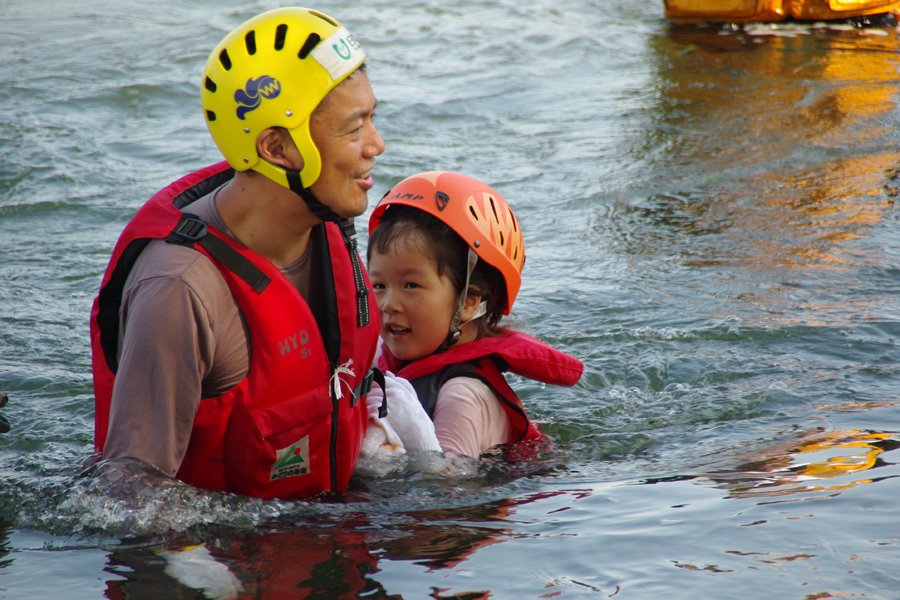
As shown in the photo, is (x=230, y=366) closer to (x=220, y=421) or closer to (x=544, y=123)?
(x=220, y=421)

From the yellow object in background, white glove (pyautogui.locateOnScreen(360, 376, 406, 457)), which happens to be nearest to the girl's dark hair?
white glove (pyautogui.locateOnScreen(360, 376, 406, 457))

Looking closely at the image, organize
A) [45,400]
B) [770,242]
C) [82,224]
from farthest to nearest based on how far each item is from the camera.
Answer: [82,224]
[770,242]
[45,400]

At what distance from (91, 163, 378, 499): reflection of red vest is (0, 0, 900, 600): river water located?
14 cm

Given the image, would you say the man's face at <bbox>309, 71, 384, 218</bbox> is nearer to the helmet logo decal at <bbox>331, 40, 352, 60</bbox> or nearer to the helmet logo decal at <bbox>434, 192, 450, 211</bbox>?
the helmet logo decal at <bbox>331, 40, 352, 60</bbox>

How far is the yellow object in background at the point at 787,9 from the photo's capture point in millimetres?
15336

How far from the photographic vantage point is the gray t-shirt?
8.39 ft

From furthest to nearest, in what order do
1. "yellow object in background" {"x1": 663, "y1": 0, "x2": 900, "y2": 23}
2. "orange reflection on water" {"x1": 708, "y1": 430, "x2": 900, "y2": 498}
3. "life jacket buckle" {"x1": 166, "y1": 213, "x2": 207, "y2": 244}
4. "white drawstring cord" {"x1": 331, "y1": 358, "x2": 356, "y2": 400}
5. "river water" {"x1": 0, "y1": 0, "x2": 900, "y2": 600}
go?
"yellow object in background" {"x1": 663, "y1": 0, "x2": 900, "y2": 23}
"orange reflection on water" {"x1": 708, "y1": 430, "x2": 900, "y2": 498}
"white drawstring cord" {"x1": 331, "y1": 358, "x2": 356, "y2": 400}
"river water" {"x1": 0, "y1": 0, "x2": 900, "y2": 600}
"life jacket buckle" {"x1": 166, "y1": 213, "x2": 207, "y2": 244}

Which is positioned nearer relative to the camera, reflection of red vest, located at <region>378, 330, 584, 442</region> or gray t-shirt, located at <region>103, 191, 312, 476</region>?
gray t-shirt, located at <region>103, 191, 312, 476</region>

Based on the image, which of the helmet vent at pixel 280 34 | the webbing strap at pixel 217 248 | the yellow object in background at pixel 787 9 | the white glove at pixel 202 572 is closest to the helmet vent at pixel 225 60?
the helmet vent at pixel 280 34

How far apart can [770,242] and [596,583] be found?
5.40 meters

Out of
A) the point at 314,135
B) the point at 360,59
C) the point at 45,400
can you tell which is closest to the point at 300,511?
the point at 314,135

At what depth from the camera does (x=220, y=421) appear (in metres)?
2.91

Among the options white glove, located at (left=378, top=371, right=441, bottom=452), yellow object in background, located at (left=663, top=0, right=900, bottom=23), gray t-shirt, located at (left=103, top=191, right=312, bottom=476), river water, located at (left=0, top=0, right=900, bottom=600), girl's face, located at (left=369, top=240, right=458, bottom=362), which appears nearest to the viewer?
gray t-shirt, located at (left=103, top=191, right=312, bottom=476)

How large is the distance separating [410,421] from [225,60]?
5.60 ft
